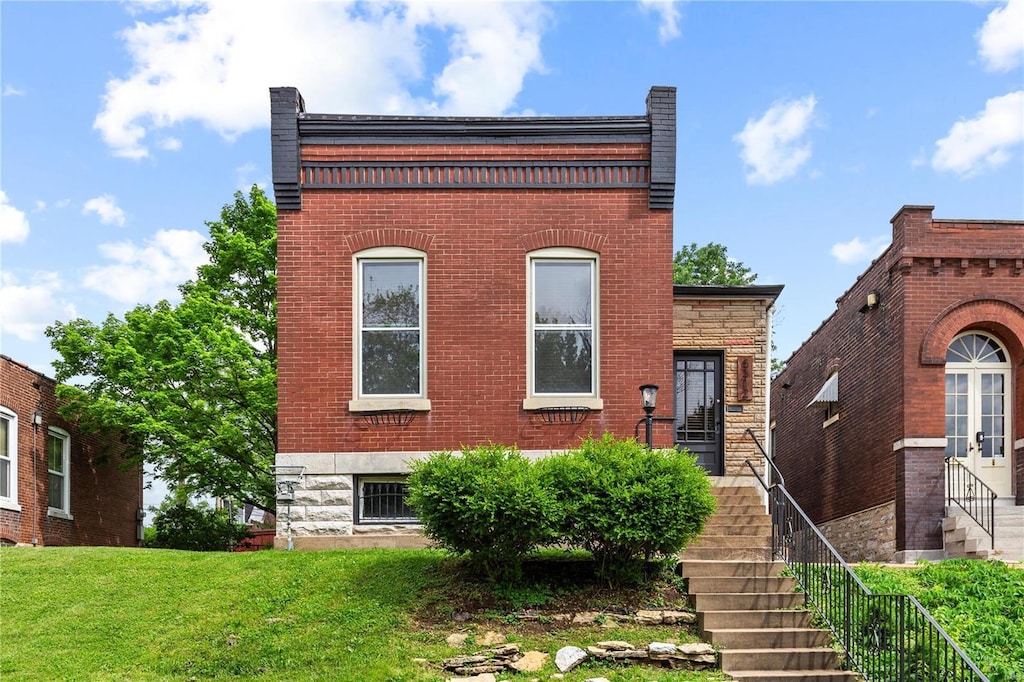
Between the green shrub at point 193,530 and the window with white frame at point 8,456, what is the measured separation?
3.46 m

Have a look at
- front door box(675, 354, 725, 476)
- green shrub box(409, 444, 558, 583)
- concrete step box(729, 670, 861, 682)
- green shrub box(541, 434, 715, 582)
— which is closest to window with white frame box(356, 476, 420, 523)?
green shrub box(409, 444, 558, 583)

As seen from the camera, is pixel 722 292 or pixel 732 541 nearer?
pixel 732 541

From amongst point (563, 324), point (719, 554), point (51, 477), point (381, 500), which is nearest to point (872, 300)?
point (563, 324)

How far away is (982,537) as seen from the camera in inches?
641

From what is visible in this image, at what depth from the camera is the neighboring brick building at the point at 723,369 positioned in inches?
674

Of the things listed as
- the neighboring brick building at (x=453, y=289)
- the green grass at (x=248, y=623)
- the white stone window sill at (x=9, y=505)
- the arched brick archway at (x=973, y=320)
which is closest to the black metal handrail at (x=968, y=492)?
the arched brick archway at (x=973, y=320)

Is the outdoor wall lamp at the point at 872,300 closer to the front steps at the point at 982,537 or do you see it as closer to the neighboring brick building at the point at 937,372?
the neighboring brick building at the point at 937,372

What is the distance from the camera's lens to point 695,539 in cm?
1261

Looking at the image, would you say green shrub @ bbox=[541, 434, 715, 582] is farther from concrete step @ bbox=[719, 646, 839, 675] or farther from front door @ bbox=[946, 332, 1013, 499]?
front door @ bbox=[946, 332, 1013, 499]

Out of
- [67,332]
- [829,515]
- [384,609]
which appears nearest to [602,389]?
[384,609]

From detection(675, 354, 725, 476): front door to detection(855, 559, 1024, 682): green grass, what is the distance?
3731 millimetres

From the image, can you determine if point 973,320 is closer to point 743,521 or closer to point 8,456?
point 743,521

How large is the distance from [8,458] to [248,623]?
11.3m

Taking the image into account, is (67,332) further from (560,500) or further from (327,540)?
(560,500)
